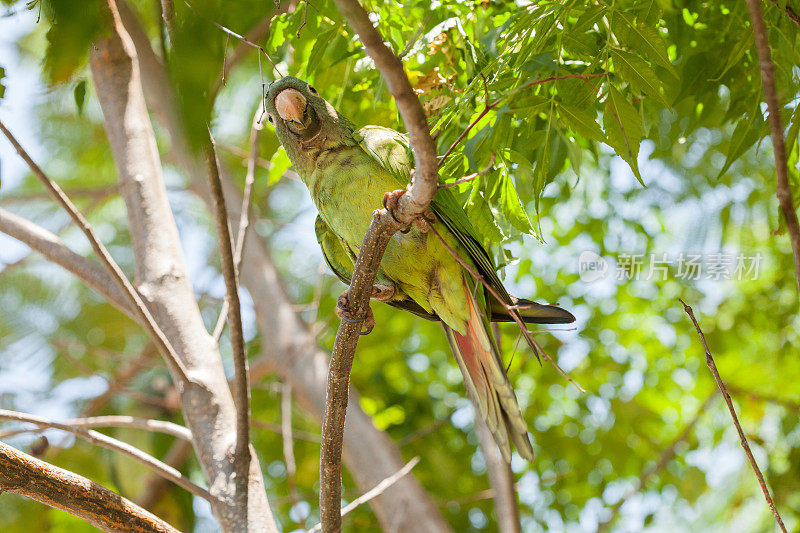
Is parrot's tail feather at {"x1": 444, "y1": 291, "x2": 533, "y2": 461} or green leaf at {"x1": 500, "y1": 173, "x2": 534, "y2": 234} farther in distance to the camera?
parrot's tail feather at {"x1": 444, "y1": 291, "x2": 533, "y2": 461}

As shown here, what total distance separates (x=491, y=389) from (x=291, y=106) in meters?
1.26

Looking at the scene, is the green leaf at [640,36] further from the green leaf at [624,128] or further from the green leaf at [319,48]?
the green leaf at [319,48]

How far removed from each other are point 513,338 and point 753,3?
3692 mm

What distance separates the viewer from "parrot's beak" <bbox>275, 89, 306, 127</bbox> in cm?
237

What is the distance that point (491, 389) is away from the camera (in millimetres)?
2398

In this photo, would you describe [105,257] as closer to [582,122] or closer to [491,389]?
[491,389]

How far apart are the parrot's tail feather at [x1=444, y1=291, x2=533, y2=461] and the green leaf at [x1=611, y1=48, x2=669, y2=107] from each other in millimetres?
931

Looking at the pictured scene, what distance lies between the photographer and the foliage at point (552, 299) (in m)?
2.23

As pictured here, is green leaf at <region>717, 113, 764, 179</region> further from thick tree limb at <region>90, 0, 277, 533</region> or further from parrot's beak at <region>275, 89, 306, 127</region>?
thick tree limb at <region>90, 0, 277, 533</region>

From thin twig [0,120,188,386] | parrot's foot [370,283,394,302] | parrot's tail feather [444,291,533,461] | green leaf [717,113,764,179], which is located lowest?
parrot's tail feather [444,291,533,461]

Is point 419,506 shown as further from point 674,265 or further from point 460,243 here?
point 674,265

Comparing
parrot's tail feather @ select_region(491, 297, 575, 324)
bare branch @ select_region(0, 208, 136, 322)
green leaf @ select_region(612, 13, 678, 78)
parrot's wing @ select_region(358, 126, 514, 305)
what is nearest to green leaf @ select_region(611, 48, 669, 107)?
green leaf @ select_region(612, 13, 678, 78)

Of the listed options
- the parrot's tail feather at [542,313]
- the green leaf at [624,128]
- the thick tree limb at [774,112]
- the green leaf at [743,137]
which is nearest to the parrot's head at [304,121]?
the parrot's tail feather at [542,313]

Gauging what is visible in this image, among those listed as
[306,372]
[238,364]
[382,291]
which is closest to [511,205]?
[382,291]
